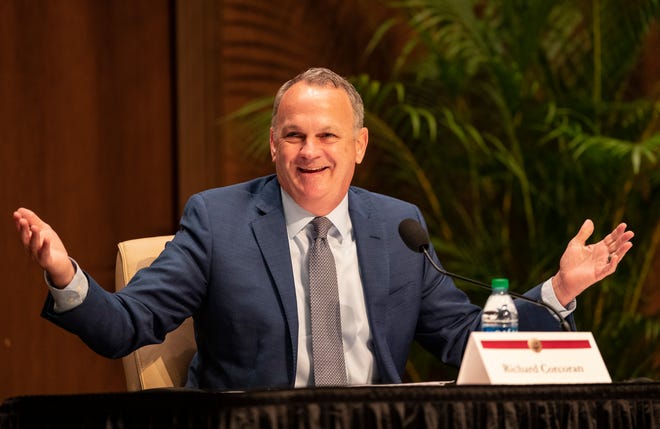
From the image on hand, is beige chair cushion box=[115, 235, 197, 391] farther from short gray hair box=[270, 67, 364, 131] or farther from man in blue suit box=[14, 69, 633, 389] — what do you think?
short gray hair box=[270, 67, 364, 131]

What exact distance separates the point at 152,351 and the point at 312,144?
622mm

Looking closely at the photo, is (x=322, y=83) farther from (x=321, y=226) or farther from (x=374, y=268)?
(x=374, y=268)

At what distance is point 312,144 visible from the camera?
246 cm

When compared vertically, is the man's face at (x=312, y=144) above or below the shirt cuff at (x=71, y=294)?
above

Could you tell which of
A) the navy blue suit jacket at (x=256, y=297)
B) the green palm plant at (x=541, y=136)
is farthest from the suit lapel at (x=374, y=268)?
the green palm plant at (x=541, y=136)

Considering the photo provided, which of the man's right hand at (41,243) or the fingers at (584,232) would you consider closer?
the man's right hand at (41,243)

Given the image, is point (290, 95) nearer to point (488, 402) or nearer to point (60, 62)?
point (488, 402)

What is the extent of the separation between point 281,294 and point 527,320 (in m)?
0.57

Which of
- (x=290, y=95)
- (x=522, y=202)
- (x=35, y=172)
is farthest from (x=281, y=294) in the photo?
(x=522, y=202)

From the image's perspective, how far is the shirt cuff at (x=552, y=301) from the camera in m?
2.25

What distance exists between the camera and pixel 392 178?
4531 mm

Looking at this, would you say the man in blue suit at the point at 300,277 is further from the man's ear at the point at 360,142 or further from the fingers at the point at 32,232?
the fingers at the point at 32,232

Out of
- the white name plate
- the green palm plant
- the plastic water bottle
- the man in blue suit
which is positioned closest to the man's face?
the man in blue suit

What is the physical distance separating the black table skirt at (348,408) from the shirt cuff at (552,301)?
1.72 ft
